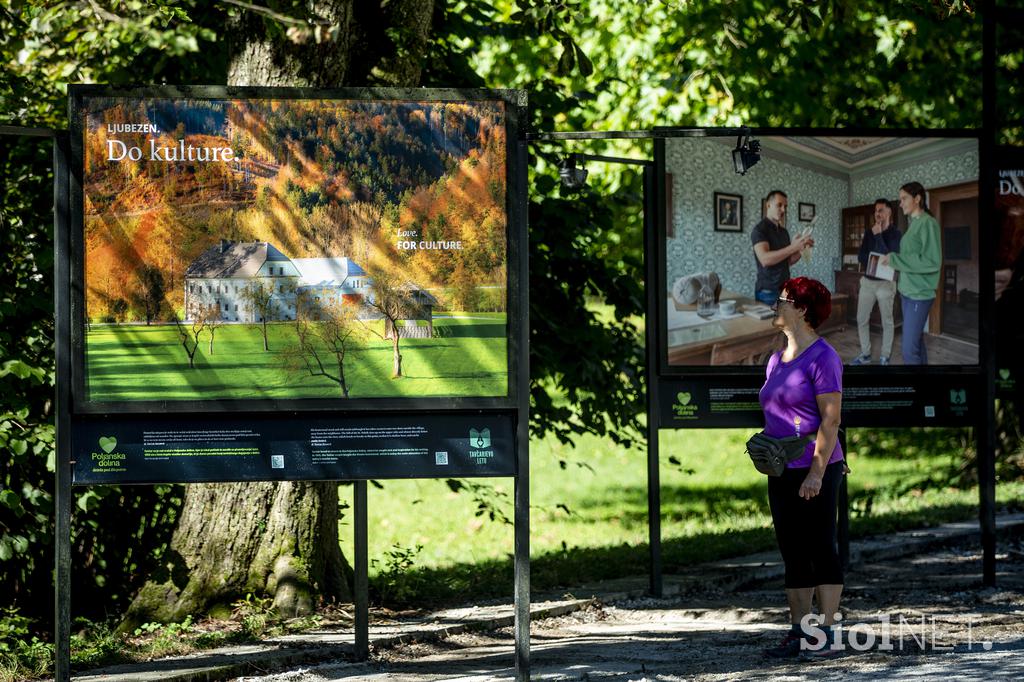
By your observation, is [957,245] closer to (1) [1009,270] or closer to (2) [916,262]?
(2) [916,262]

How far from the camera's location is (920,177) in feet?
28.8

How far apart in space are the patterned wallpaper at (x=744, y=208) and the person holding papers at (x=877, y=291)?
0.70ft

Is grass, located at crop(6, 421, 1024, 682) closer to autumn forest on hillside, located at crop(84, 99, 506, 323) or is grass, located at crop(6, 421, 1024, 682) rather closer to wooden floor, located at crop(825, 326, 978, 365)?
wooden floor, located at crop(825, 326, 978, 365)

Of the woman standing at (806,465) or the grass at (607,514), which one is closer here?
the woman standing at (806,465)

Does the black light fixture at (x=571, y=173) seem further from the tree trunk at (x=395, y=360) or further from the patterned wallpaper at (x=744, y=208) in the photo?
the tree trunk at (x=395, y=360)

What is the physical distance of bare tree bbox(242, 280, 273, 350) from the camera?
632cm

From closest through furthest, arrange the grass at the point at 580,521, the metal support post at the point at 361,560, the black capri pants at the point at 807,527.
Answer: the black capri pants at the point at 807,527, the metal support post at the point at 361,560, the grass at the point at 580,521

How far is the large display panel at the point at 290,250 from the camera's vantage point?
6.25 meters

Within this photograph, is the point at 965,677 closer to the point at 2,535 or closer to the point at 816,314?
the point at 816,314

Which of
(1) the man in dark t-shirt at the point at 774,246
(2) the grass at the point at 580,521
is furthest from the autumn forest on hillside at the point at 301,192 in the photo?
(1) the man in dark t-shirt at the point at 774,246

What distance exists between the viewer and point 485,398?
6422 millimetres

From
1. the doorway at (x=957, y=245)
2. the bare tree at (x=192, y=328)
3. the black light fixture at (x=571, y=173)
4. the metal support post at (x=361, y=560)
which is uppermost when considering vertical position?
the black light fixture at (x=571, y=173)

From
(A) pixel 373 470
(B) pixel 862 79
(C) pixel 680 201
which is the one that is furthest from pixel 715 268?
(B) pixel 862 79

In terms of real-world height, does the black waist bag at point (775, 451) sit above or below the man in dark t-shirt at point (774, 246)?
below
